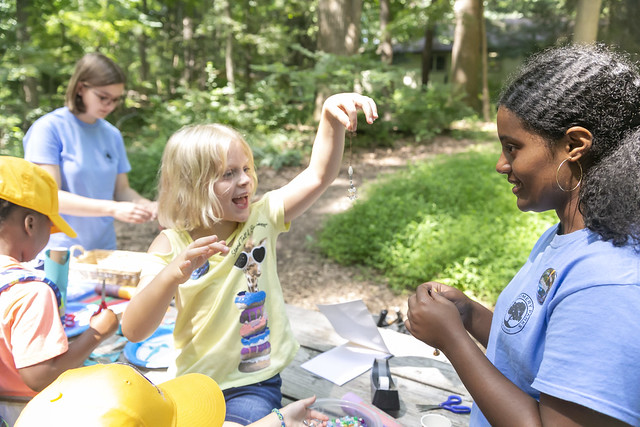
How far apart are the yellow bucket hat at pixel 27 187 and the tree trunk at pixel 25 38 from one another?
939 cm

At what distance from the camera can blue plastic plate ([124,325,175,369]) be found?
2188mm

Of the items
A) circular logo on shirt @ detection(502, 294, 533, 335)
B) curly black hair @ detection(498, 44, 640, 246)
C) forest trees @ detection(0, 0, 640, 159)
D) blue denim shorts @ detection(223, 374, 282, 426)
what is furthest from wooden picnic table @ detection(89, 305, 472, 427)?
forest trees @ detection(0, 0, 640, 159)

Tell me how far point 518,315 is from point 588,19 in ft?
25.1

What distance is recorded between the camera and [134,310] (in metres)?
1.61

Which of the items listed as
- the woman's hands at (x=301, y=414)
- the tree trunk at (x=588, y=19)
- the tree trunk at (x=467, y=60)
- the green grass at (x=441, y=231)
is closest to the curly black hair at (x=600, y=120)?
the woman's hands at (x=301, y=414)

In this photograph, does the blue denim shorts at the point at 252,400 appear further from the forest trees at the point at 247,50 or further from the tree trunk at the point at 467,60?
the tree trunk at the point at 467,60

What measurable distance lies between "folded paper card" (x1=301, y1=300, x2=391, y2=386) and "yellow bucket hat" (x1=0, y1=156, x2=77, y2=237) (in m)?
1.12

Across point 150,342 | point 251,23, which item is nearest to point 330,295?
point 150,342

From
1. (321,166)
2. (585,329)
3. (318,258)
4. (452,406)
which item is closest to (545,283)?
(585,329)

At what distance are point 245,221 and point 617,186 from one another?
136cm

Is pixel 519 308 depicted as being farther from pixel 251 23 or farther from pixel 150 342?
pixel 251 23

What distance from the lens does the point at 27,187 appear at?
1.59 meters

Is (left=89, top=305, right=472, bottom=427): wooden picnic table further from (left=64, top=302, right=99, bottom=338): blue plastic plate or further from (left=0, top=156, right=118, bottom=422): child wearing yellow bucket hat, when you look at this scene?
(left=0, top=156, right=118, bottom=422): child wearing yellow bucket hat

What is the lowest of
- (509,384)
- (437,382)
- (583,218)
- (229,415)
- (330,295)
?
(330,295)
